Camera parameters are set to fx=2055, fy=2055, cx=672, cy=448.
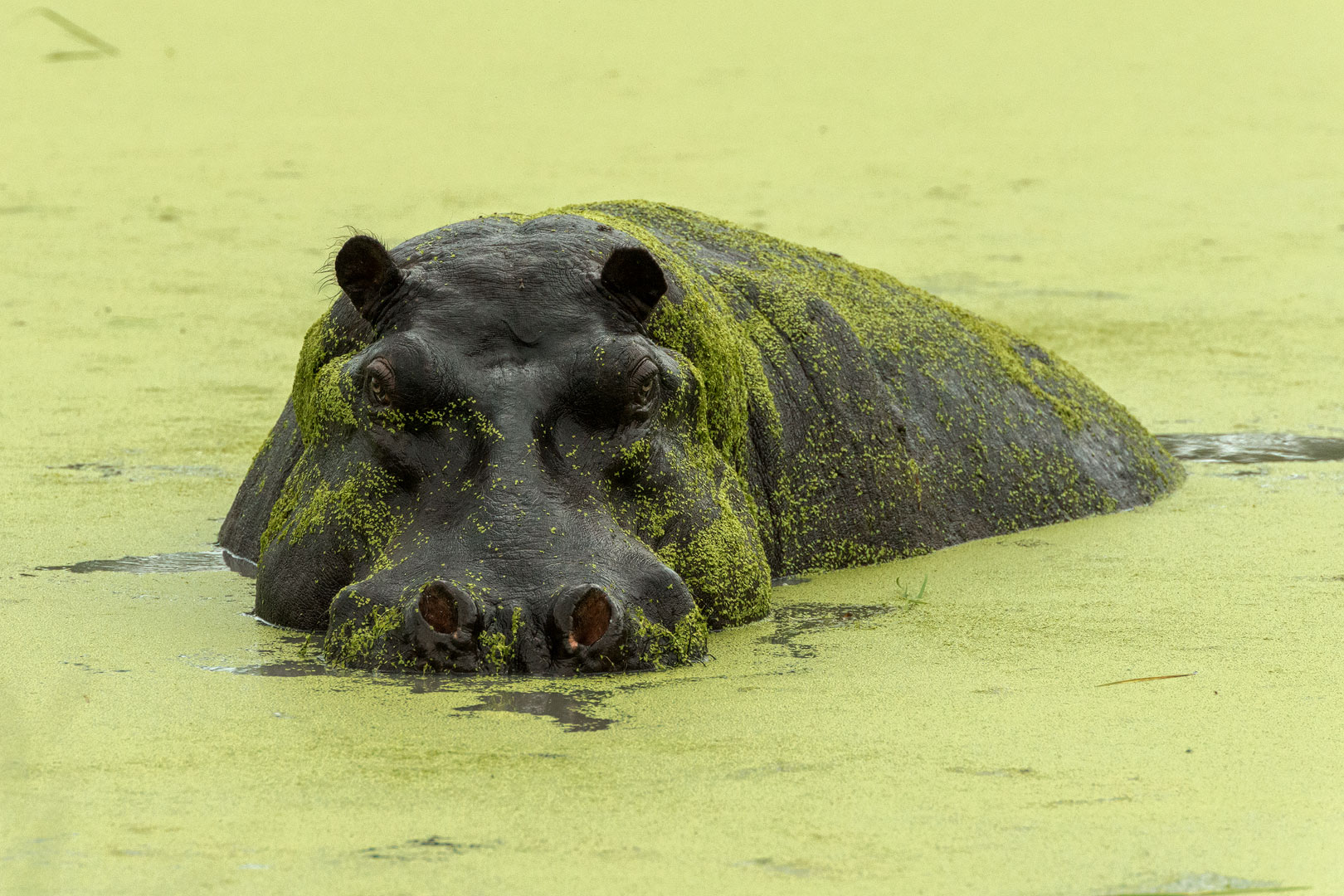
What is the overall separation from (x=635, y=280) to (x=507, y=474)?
2.38ft

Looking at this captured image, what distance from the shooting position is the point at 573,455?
5.37 meters

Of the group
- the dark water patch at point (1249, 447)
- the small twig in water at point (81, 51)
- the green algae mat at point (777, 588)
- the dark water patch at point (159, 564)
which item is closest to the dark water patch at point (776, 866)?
the green algae mat at point (777, 588)

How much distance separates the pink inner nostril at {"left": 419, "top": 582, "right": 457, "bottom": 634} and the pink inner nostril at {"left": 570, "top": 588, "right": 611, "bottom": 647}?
28 centimetres

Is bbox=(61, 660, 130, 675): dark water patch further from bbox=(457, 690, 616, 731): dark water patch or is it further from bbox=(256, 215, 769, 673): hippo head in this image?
bbox=(457, 690, 616, 731): dark water patch

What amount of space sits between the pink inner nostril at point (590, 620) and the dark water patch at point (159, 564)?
6.98ft

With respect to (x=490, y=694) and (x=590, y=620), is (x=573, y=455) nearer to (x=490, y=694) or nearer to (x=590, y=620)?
(x=590, y=620)

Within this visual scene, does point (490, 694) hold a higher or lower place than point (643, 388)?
lower

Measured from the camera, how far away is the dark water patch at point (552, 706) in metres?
4.64

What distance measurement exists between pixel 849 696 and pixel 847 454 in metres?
2.01

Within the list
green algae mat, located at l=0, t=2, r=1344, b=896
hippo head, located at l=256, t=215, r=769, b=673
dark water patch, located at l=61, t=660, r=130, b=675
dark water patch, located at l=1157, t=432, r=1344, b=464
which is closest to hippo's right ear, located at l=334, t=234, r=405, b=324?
hippo head, located at l=256, t=215, r=769, b=673

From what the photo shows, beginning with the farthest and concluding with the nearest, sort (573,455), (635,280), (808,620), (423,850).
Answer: (808,620)
(635,280)
(573,455)
(423,850)

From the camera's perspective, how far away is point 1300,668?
536 centimetres

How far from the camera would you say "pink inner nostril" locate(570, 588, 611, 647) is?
4887 millimetres

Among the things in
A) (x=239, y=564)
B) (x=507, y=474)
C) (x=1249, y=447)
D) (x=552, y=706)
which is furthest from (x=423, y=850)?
(x=1249, y=447)
